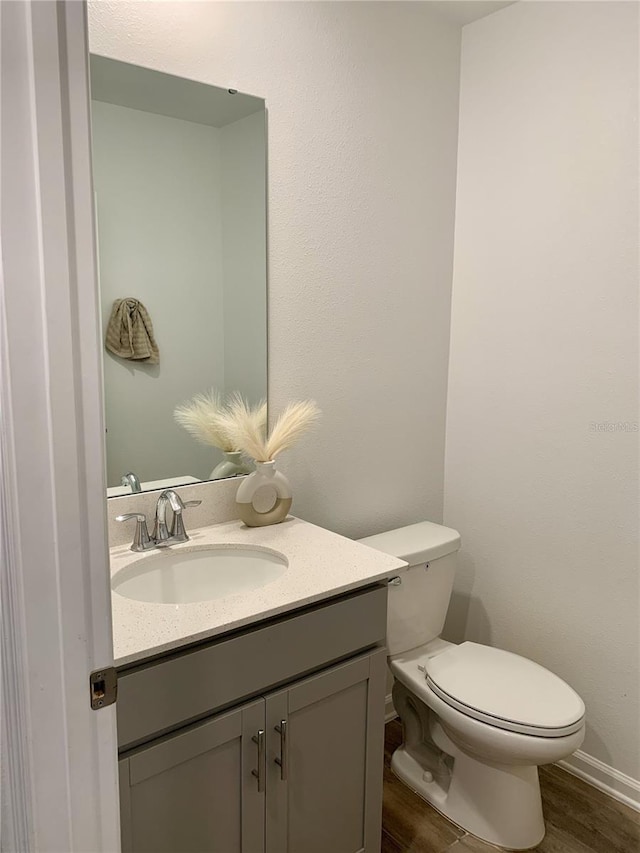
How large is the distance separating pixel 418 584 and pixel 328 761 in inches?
26.3

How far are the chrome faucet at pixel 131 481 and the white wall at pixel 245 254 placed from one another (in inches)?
14.4

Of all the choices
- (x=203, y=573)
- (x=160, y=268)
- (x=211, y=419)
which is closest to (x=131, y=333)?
(x=160, y=268)

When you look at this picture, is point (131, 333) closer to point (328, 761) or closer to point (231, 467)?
point (231, 467)

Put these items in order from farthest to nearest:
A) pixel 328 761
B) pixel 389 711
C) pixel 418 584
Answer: pixel 389 711 → pixel 418 584 → pixel 328 761

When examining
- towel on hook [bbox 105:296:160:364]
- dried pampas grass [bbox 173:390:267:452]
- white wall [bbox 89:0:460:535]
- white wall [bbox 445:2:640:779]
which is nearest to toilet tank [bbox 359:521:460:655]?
white wall [bbox 89:0:460:535]

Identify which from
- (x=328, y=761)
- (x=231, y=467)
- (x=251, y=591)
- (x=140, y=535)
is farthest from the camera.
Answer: (x=231, y=467)

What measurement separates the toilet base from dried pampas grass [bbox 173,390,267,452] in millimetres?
1172

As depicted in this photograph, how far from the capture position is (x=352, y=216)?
2.05 meters

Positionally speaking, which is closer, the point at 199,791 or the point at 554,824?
the point at 199,791

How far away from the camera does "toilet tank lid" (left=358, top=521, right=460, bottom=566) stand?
6.54 ft

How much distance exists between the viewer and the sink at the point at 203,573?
1574 mm

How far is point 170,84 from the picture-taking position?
162 centimetres

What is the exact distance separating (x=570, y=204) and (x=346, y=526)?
1271mm

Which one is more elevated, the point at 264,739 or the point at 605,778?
the point at 264,739
